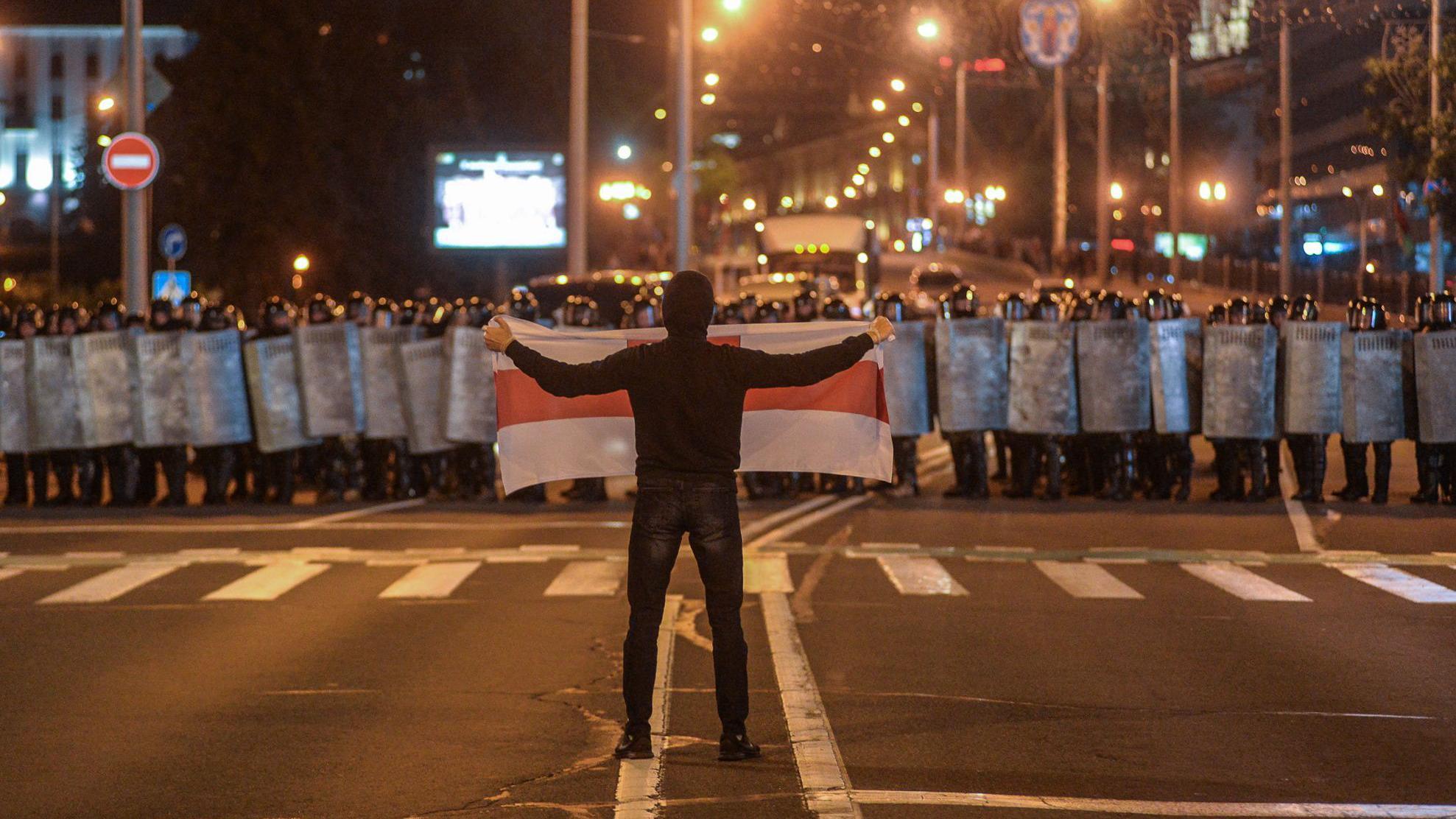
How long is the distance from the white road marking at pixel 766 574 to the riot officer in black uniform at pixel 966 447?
5.04 m

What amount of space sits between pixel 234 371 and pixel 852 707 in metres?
12.2

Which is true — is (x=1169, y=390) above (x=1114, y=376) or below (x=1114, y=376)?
below

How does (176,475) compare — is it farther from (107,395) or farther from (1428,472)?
(1428,472)

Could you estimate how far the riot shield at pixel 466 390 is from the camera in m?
19.3

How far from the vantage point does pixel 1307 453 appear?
63.0ft

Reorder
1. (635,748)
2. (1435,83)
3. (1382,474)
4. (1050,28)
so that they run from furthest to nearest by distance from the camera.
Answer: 1. (1050,28)
2. (1435,83)
3. (1382,474)
4. (635,748)

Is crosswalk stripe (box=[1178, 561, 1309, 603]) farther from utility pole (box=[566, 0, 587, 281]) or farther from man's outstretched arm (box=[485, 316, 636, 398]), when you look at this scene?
utility pole (box=[566, 0, 587, 281])

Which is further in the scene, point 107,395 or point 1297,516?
point 107,395

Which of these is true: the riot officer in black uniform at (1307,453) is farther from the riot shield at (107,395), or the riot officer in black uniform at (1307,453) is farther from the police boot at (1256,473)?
the riot shield at (107,395)

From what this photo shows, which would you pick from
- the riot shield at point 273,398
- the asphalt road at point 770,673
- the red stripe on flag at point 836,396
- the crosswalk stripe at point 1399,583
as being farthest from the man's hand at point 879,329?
the riot shield at point 273,398

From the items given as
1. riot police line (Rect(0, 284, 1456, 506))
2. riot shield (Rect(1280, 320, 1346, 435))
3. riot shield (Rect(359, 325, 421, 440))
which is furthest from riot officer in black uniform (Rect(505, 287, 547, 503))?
riot shield (Rect(1280, 320, 1346, 435))

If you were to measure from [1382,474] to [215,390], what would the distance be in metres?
11.3

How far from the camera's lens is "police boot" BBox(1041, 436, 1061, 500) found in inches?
767

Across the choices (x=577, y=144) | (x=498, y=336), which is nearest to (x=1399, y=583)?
(x=498, y=336)
